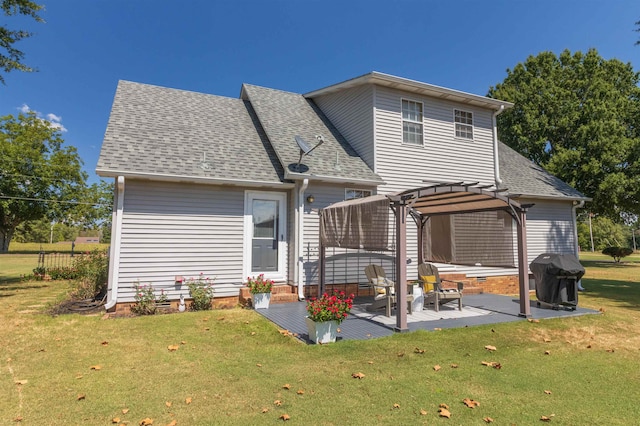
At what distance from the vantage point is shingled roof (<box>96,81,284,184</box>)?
27.1 ft

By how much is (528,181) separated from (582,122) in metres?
13.5

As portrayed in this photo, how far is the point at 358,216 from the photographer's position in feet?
24.7

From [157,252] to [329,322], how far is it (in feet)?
15.7

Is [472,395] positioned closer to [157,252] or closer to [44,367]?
[44,367]

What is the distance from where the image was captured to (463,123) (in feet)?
39.1

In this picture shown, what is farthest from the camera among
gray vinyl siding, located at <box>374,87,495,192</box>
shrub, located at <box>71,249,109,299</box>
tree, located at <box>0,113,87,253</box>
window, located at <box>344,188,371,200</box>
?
tree, located at <box>0,113,87,253</box>

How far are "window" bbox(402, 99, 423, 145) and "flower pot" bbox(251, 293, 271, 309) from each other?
20.7ft

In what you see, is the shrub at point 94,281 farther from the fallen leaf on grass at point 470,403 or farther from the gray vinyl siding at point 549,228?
the gray vinyl siding at point 549,228

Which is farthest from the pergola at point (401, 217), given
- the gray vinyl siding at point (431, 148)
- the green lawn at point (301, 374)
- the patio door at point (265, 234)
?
the gray vinyl siding at point (431, 148)

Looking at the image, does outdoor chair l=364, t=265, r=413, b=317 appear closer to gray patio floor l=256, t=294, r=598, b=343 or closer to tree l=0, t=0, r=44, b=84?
gray patio floor l=256, t=294, r=598, b=343

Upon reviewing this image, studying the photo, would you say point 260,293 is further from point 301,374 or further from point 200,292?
point 301,374

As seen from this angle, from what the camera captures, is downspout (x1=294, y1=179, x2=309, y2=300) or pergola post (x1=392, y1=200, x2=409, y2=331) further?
downspout (x1=294, y1=179, x2=309, y2=300)

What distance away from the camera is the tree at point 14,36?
32.1 feet

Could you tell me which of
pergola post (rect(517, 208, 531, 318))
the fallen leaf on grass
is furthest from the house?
the fallen leaf on grass
